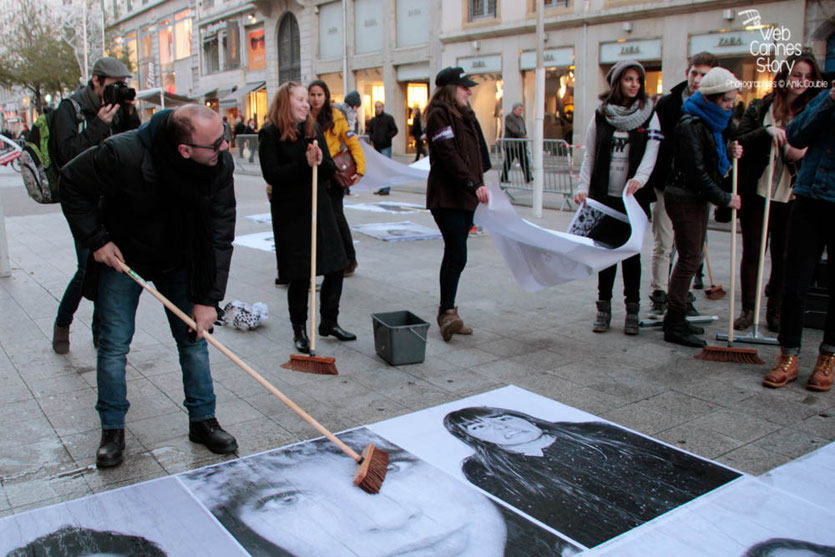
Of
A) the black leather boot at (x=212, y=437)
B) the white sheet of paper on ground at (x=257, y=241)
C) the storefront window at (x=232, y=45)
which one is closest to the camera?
the black leather boot at (x=212, y=437)

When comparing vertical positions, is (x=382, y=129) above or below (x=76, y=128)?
above

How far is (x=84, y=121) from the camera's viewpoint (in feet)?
15.6

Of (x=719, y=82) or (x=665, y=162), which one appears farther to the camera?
(x=665, y=162)

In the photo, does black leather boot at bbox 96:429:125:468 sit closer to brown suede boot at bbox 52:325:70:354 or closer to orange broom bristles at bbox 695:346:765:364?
brown suede boot at bbox 52:325:70:354

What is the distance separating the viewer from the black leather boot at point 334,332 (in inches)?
213

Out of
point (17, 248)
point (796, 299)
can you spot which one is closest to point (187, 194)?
point (796, 299)

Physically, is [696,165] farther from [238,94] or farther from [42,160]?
[238,94]

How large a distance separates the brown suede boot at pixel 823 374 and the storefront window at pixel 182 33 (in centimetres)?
4819

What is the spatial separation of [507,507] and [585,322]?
10.1 feet

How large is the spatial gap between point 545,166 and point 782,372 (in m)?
9.96

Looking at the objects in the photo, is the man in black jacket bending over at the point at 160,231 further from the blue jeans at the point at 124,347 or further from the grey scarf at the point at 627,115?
the grey scarf at the point at 627,115

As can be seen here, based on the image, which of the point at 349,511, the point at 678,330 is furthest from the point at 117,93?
the point at 678,330

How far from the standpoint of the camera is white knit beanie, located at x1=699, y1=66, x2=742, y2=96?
4.88 meters

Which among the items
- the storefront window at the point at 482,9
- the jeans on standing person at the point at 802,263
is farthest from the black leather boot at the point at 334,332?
the storefront window at the point at 482,9
